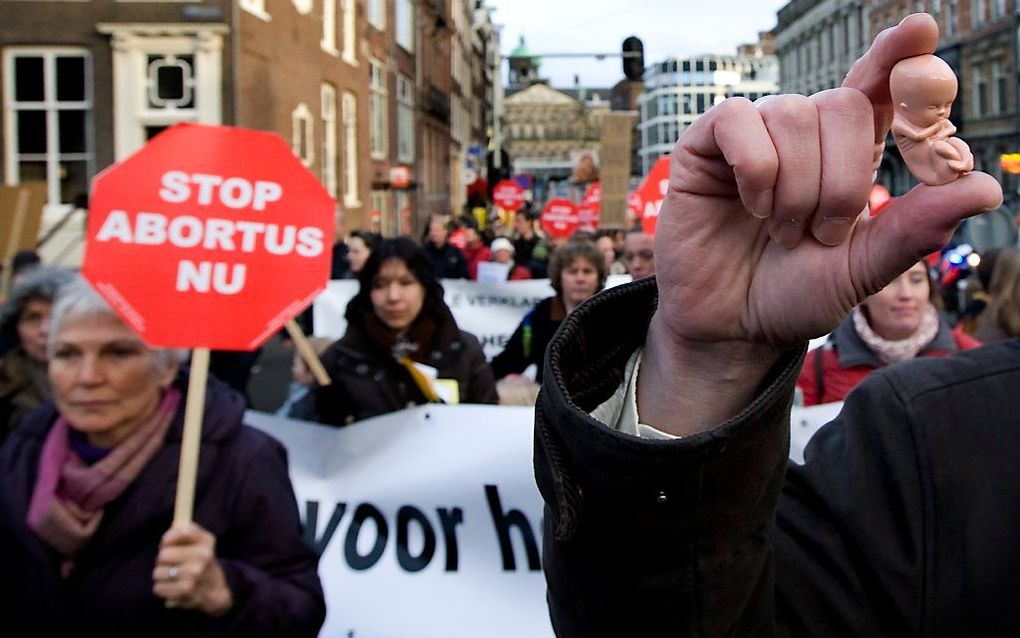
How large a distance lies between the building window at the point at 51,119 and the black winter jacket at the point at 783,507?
1814 centimetres

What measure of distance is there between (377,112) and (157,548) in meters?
28.3

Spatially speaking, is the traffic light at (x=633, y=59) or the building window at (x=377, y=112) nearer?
the traffic light at (x=633, y=59)

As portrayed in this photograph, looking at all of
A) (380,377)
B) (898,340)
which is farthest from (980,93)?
(380,377)

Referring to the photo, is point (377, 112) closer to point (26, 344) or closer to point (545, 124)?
point (26, 344)

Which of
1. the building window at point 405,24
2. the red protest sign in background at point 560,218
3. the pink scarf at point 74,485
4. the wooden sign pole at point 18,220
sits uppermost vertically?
the building window at point 405,24

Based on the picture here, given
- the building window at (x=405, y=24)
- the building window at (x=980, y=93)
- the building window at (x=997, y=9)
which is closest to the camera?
the building window at (x=405, y=24)

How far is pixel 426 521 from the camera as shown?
366 cm

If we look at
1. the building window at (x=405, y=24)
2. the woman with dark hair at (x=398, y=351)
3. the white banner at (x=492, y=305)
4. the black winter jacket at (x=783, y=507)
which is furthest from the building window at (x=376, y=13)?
the black winter jacket at (x=783, y=507)

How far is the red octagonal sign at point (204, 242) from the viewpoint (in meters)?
2.99

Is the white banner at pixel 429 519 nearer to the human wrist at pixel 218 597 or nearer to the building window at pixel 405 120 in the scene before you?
the human wrist at pixel 218 597

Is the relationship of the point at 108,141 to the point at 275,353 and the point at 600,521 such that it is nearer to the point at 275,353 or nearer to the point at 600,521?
the point at 275,353

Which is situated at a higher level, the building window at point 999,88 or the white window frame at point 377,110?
the building window at point 999,88

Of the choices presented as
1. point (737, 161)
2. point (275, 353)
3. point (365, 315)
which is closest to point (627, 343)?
point (737, 161)

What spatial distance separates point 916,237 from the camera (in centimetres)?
103
